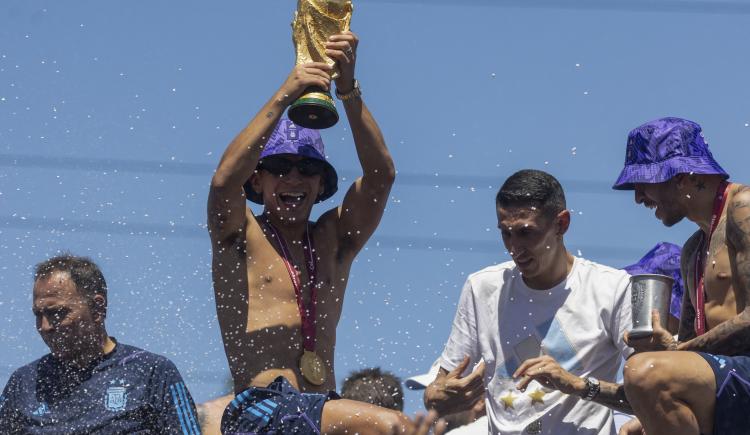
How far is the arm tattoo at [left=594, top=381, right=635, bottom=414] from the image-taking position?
616cm

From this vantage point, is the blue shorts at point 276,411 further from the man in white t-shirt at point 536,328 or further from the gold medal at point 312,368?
the man in white t-shirt at point 536,328

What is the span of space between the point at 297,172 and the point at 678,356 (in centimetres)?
209

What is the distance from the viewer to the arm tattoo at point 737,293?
19.5 ft

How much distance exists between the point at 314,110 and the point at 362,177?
Result: 25.3 inches

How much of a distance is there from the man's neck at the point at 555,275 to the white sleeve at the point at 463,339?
316 mm

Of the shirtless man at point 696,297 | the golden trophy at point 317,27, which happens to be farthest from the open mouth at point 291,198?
the shirtless man at point 696,297

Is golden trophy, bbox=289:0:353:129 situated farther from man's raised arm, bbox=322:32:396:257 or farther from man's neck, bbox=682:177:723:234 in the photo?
man's neck, bbox=682:177:723:234

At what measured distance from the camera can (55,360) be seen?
269 inches

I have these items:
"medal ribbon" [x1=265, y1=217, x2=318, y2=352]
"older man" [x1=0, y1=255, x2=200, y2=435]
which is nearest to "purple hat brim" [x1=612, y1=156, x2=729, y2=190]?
"medal ribbon" [x1=265, y1=217, x2=318, y2=352]

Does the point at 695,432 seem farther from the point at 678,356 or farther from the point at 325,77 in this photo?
the point at 325,77

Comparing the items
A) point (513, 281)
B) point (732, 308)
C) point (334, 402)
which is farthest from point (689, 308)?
point (334, 402)

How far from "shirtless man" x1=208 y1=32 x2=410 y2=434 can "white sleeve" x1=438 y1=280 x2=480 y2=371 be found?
22.4 inches

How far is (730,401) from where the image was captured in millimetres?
5824

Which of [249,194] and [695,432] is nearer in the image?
[695,432]
